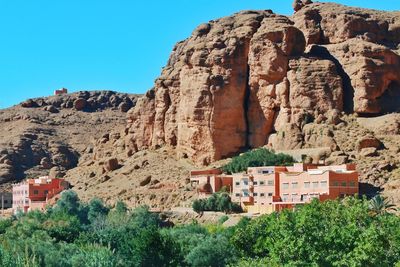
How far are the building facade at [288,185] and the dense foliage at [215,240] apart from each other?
7.73m

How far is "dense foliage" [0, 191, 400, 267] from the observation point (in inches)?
1763

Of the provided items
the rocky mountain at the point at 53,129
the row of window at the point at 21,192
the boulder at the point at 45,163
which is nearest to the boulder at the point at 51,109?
the rocky mountain at the point at 53,129

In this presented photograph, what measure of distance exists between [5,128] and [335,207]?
3313 inches

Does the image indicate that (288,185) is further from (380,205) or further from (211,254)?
(211,254)

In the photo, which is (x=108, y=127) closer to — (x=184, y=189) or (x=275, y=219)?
(x=184, y=189)

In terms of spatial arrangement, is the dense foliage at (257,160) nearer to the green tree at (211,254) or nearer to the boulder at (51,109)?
the green tree at (211,254)

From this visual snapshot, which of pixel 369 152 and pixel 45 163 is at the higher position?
pixel 369 152

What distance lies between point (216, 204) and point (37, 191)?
2819 cm

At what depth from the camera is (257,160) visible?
84.4 m

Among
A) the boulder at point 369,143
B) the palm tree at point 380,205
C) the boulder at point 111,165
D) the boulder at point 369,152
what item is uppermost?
the boulder at point 369,143

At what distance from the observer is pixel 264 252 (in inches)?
2197

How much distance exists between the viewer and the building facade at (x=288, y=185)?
74625mm

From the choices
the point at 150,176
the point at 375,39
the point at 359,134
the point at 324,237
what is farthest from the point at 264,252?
the point at 375,39

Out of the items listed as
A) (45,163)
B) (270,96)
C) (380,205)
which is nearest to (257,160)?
(270,96)
